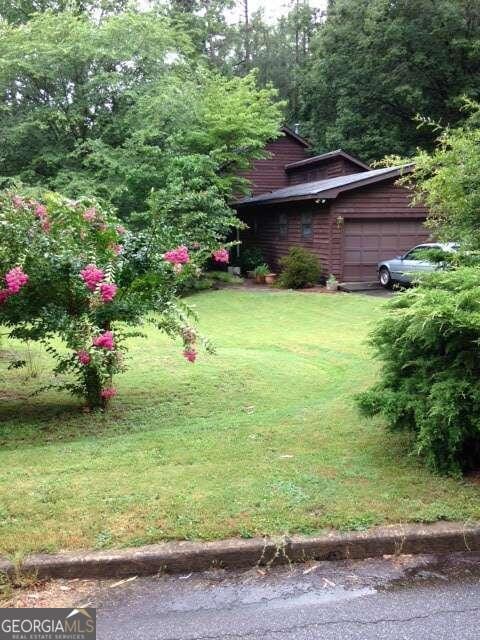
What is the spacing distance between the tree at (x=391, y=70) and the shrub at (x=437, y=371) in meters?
28.3

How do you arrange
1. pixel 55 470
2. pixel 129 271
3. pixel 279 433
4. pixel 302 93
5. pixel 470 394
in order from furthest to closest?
pixel 302 93 → pixel 129 271 → pixel 279 433 → pixel 55 470 → pixel 470 394

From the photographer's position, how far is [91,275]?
193 inches

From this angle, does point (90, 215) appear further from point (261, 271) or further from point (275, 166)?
point (275, 166)

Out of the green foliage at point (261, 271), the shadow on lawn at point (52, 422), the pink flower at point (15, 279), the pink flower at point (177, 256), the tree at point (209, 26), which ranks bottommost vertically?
the shadow on lawn at point (52, 422)

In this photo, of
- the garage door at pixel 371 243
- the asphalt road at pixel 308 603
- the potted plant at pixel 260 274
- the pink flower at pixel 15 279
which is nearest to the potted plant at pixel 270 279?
the potted plant at pixel 260 274

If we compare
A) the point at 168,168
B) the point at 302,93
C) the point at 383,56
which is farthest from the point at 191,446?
the point at 302,93

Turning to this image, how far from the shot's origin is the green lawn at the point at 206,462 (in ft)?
11.0

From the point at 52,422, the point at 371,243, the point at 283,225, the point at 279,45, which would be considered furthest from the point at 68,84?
the point at 279,45

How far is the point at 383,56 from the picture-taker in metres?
31.5

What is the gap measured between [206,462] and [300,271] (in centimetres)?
1545

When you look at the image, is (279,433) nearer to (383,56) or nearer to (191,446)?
(191,446)

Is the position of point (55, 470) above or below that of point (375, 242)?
below

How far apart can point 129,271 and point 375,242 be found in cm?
1526

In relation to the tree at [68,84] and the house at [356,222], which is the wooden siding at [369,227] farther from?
the tree at [68,84]
